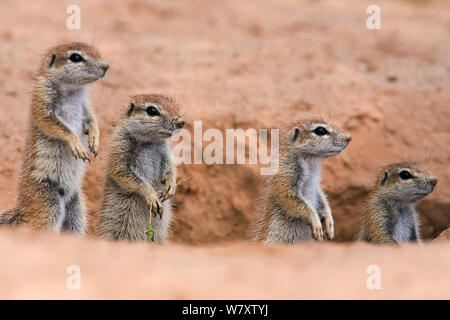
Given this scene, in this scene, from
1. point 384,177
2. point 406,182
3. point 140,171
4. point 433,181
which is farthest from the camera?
point 384,177

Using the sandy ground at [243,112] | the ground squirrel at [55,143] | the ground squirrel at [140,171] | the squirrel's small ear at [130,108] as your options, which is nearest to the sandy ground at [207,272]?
the sandy ground at [243,112]

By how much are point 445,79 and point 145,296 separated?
6336mm

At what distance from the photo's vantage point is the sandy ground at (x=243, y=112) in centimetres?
398

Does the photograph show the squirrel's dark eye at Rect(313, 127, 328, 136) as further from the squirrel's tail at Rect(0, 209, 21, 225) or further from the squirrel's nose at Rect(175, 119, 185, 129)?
the squirrel's tail at Rect(0, 209, 21, 225)

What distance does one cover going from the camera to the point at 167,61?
959 cm

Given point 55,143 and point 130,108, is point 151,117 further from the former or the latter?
point 55,143

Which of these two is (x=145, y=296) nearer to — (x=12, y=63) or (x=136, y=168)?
(x=136, y=168)

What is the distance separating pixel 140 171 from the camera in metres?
6.56

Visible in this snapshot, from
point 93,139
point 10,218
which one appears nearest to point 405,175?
point 93,139

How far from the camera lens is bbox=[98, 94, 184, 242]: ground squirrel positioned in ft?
20.7

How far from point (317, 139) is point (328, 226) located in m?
0.85

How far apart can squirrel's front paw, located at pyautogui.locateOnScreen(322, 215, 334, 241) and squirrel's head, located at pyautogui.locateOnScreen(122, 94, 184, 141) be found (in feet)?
5.56

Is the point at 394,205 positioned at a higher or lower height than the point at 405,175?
lower
